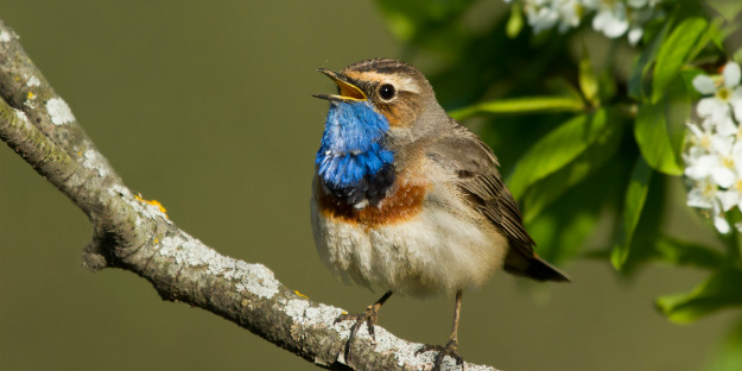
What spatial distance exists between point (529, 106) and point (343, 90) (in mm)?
1085

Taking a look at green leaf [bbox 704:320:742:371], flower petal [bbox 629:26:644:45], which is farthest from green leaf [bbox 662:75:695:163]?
green leaf [bbox 704:320:742:371]

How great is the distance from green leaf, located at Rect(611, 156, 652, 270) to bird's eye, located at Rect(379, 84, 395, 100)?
51.7 inches

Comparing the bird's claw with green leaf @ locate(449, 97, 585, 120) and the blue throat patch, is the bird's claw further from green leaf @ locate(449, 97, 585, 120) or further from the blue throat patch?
green leaf @ locate(449, 97, 585, 120)

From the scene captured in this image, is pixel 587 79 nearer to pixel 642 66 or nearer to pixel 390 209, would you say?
pixel 642 66

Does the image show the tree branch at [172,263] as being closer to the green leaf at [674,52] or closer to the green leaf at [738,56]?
the green leaf at [674,52]

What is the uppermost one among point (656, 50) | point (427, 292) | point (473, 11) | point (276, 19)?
point (276, 19)

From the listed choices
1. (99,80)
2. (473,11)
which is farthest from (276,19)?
(473,11)

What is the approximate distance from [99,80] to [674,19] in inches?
246

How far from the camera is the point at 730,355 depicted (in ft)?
10.4

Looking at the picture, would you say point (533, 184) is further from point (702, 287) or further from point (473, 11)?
point (473, 11)

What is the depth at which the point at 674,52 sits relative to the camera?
2.68 metres

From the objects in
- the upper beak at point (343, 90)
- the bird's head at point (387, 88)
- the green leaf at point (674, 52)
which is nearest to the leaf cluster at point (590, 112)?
the green leaf at point (674, 52)

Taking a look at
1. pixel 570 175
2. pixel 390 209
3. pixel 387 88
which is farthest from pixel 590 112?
pixel 387 88

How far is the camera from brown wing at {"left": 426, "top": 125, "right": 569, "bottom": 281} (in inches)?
149
